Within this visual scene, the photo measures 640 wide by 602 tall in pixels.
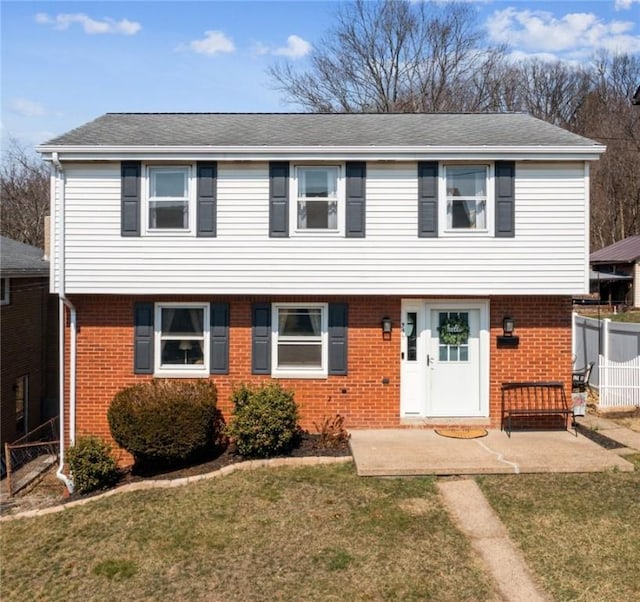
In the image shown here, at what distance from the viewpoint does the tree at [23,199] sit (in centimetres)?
3136

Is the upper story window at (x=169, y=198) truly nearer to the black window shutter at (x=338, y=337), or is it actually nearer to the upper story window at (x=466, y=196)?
the black window shutter at (x=338, y=337)

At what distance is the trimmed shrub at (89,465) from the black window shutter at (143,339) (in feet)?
5.03

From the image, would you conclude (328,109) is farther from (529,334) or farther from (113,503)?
(113,503)

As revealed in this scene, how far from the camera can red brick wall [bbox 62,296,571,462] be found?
10.0 meters

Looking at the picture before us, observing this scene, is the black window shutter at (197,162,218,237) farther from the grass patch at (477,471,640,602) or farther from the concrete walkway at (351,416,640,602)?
the grass patch at (477,471,640,602)

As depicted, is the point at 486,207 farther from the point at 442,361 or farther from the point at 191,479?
the point at 191,479

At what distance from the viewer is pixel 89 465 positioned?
886 cm

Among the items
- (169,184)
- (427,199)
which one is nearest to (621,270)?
(427,199)

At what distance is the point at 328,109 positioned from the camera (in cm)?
3164

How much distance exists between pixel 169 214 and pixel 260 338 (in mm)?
2751

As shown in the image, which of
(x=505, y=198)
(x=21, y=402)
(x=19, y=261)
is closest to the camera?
(x=505, y=198)

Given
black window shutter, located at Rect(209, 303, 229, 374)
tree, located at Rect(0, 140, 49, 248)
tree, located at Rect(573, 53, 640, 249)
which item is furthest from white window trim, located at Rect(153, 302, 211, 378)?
tree, located at Rect(573, 53, 640, 249)

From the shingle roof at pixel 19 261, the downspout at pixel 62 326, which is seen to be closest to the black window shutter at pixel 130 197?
the downspout at pixel 62 326

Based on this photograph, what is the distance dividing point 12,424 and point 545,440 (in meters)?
12.2
